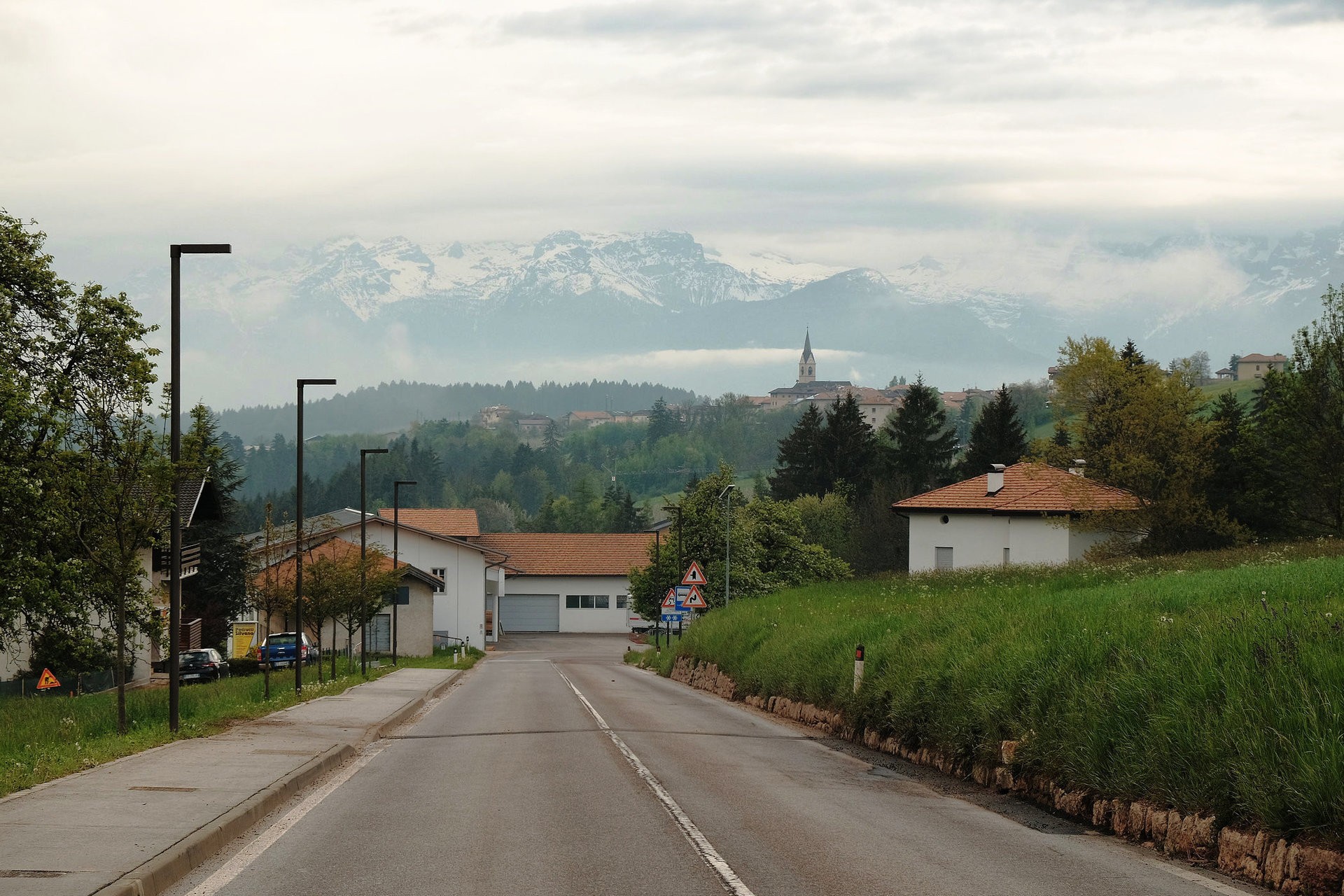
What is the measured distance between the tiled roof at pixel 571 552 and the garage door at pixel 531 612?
2.46 metres

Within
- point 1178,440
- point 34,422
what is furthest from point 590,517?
point 34,422

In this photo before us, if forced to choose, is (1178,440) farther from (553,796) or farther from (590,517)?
(590,517)

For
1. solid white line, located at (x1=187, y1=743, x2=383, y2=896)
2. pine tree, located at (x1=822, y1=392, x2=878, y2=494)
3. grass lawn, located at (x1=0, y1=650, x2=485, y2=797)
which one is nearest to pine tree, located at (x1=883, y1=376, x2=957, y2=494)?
pine tree, located at (x1=822, y1=392, x2=878, y2=494)

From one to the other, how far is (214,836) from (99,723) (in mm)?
10062

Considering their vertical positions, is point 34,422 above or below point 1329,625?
above

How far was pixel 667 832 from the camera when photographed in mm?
9898

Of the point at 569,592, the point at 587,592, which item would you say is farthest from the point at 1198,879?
the point at 587,592

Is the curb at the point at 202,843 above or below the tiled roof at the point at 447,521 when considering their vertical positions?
below

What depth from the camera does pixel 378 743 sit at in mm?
18375

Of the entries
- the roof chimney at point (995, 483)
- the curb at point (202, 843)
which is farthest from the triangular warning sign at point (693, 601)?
the curb at point (202, 843)

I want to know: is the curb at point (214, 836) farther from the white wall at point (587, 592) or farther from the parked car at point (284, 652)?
the white wall at point (587, 592)

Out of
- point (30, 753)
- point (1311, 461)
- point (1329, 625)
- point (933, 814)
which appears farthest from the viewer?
point (1311, 461)

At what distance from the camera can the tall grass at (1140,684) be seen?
29.1 feet

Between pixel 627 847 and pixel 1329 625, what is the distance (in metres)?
5.95
